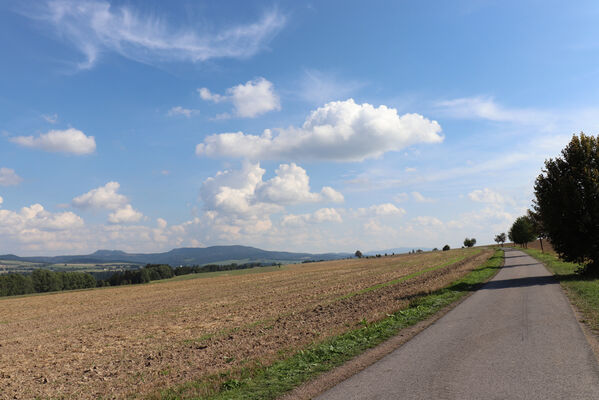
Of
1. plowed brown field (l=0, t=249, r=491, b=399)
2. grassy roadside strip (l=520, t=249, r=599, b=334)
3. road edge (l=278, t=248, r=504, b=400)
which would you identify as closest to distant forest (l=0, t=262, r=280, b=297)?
plowed brown field (l=0, t=249, r=491, b=399)

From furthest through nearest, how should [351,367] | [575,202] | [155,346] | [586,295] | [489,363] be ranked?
[575,202] < [586,295] < [155,346] < [351,367] < [489,363]

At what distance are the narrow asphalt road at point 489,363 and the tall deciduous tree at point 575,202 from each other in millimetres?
15463

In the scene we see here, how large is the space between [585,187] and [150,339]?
3078 centimetres

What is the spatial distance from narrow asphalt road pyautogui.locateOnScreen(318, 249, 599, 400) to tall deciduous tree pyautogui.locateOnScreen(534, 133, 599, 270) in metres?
15.5

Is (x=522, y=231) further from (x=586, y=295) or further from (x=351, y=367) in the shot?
(x=351, y=367)

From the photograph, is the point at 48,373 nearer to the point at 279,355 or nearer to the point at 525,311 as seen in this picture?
the point at 279,355

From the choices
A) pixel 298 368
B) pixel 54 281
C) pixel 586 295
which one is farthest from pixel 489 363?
pixel 54 281

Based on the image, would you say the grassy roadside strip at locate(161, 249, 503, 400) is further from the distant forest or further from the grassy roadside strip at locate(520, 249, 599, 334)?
the distant forest

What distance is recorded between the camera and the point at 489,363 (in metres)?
8.78

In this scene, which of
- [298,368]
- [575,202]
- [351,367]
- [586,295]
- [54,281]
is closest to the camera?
[351,367]

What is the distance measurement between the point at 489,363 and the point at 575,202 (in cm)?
2362

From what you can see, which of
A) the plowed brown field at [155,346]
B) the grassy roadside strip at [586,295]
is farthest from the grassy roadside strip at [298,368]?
the grassy roadside strip at [586,295]

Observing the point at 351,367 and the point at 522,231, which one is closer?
the point at 351,367

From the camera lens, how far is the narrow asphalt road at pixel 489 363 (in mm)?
7125
